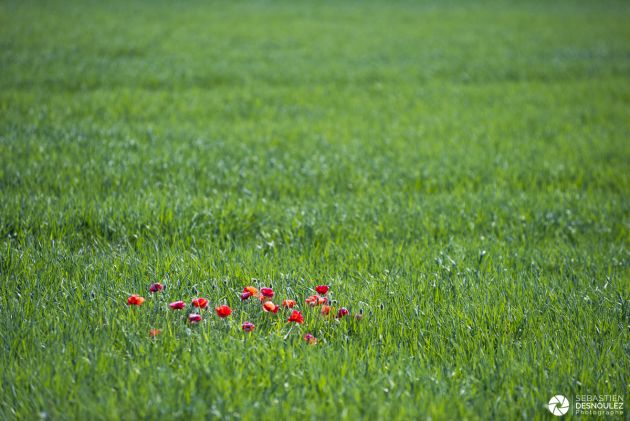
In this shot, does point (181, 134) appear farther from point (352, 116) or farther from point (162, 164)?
point (352, 116)

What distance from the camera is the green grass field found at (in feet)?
9.70

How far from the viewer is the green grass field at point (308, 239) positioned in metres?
2.96

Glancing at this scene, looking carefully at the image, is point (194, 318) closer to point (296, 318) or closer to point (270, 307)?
point (270, 307)

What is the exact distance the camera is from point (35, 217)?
16.5 ft

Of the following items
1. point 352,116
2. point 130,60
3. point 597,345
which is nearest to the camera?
point 597,345

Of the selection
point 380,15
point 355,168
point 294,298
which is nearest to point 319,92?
point 355,168

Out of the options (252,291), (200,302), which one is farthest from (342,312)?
(200,302)

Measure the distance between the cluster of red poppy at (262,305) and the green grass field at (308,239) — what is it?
75 millimetres

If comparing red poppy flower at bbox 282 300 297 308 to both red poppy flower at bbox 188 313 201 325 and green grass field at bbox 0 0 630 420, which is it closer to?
green grass field at bbox 0 0 630 420

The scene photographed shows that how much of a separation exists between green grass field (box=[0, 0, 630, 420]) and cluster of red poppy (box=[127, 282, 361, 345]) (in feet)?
0.25

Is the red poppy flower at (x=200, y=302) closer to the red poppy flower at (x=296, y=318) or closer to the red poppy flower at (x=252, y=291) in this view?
the red poppy flower at (x=252, y=291)

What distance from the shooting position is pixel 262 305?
146 inches

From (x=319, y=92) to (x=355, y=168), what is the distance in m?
5.11

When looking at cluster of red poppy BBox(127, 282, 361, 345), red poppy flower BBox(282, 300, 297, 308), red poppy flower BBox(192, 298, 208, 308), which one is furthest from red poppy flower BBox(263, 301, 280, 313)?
red poppy flower BBox(192, 298, 208, 308)
